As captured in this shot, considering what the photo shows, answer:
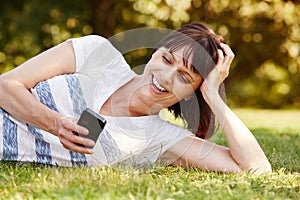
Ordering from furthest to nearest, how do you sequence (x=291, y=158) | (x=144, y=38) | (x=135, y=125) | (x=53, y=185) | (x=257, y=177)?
(x=144, y=38)
(x=291, y=158)
(x=135, y=125)
(x=257, y=177)
(x=53, y=185)

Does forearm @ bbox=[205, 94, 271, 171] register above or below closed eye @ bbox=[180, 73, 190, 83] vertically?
below

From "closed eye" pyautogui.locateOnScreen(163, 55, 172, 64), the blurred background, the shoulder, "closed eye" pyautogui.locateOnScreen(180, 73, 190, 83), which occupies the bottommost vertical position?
the blurred background

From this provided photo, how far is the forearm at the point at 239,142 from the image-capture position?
303cm

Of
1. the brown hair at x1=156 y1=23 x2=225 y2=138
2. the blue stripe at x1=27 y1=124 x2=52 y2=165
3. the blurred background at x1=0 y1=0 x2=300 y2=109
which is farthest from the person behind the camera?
the blurred background at x1=0 y1=0 x2=300 y2=109

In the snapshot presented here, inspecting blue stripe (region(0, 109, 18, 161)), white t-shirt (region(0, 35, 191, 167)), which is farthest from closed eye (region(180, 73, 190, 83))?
blue stripe (region(0, 109, 18, 161))

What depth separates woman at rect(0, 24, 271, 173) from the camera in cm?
293

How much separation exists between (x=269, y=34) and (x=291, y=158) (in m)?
10.0

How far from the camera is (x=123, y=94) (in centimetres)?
309

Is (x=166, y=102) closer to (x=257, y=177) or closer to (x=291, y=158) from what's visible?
(x=257, y=177)

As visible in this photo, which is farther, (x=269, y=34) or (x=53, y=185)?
(x=269, y=34)

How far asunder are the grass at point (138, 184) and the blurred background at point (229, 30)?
385 inches

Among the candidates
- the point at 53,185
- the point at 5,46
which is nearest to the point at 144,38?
the point at 5,46

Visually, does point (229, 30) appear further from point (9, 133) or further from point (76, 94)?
point (9, 133)

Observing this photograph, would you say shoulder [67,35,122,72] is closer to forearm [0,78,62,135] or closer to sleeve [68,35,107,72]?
sleeve [68,35,107,72]
